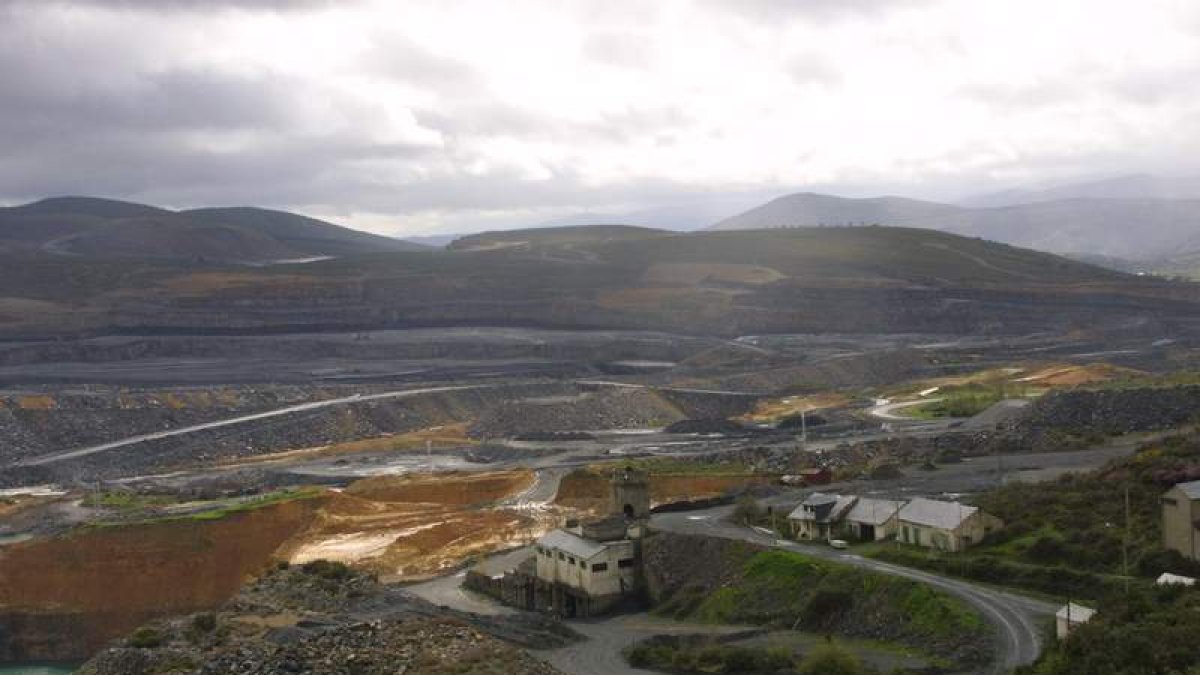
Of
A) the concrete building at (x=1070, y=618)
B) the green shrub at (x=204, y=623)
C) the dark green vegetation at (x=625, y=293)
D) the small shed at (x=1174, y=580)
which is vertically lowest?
the green shrub at (x=204, y=623)

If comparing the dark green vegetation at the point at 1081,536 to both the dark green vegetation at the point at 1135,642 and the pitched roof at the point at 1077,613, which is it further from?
the dark green vegetation at the point at 1135,642

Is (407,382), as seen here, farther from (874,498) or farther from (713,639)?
(713,639)

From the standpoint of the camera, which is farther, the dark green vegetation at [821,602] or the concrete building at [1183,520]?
the concrete building at [1183,520]

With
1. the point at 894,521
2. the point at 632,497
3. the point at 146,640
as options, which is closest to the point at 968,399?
the point at 632,497

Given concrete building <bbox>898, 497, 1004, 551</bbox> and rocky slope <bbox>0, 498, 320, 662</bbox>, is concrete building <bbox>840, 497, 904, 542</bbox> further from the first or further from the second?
rocky slope <bbox>0, 498, 320, 662</bbox>

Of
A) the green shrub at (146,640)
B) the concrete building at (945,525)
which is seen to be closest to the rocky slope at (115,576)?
the green shrub at (146,640)

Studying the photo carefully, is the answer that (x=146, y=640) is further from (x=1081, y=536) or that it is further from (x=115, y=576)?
(x=1081, y=536)

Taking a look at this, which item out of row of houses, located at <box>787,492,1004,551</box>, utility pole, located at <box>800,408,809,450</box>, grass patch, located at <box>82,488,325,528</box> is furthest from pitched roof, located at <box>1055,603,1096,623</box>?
grass patch, located at <box>82,488,325,528</box>
